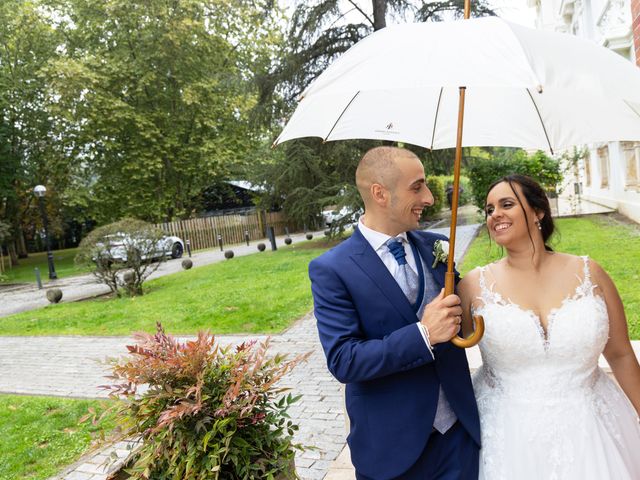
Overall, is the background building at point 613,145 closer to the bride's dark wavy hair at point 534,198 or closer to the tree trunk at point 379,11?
the tree trunk at point 379,11

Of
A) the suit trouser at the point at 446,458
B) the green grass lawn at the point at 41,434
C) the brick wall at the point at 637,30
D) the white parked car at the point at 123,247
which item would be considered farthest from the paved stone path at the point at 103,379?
the brick wall at the point at 637,30

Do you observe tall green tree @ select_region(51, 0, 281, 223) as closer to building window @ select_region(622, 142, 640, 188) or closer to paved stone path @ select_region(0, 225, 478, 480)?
building window @ select_region(622, 142, 640, 188)

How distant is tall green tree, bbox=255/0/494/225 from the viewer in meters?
15.7

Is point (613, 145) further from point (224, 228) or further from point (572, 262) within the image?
point (224, 228)

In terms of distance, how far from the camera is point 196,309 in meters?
10.4

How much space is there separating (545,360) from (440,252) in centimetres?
74

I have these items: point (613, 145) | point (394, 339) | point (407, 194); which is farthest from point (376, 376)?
point (613, 145)

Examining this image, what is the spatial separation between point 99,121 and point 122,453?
26067 millimetres

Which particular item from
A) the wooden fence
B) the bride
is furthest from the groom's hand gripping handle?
the wooden fence

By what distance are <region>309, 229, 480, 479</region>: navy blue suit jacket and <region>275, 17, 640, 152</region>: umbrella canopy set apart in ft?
2.39

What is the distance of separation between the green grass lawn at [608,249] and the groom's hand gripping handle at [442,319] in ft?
11.8

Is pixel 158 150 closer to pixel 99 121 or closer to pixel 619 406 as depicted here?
pixel 99 121

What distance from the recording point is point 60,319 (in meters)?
11.2

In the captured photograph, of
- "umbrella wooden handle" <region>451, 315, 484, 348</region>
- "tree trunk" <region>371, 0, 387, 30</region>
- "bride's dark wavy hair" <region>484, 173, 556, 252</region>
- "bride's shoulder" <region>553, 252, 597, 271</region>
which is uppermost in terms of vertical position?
"tree trunk" <region>371, 0, 387, 30</region>
